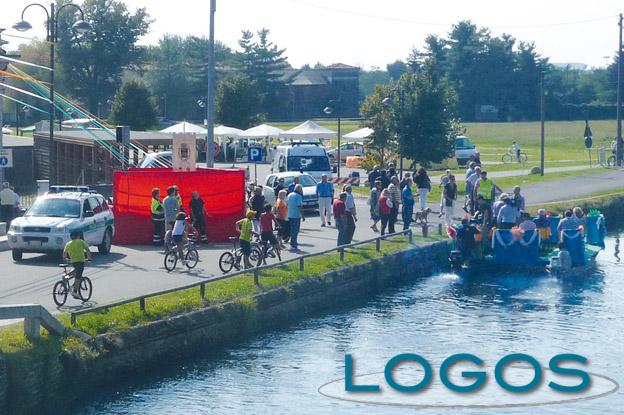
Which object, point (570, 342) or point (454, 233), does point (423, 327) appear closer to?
point (570, 342)

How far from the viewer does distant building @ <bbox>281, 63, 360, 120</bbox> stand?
424 feet

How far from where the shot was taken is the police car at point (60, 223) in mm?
28859

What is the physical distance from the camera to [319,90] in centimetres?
13150

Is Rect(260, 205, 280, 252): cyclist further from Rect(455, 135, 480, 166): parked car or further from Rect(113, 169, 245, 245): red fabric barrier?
Rect(455, 135, 480, 166): parked car

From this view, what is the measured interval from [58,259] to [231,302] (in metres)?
7.32

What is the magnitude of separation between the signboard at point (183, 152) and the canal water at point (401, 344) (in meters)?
8.35

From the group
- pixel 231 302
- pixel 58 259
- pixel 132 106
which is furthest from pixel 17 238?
pixel 132 106

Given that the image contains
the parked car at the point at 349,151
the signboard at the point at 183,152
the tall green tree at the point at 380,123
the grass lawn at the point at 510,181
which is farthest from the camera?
the parked car at the point at 349,151

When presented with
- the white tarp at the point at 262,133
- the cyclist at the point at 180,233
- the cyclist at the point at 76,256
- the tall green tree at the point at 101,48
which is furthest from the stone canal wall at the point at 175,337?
the tall green tree at the point at 101,48

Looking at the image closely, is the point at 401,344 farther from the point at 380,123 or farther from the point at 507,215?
the point at 380,123

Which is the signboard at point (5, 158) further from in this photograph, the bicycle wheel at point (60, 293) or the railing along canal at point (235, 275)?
the bicycle wheel at point (60, 293)

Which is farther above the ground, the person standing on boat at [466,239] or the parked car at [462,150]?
the parked car at [462,150]

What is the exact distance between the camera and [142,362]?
2111 centimetres

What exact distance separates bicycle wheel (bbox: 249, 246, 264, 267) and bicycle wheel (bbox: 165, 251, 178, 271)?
1826 millimetres
